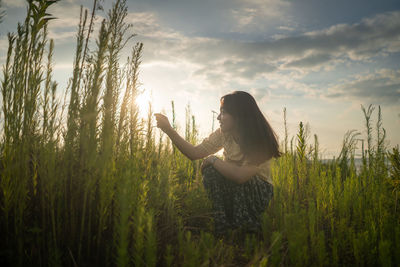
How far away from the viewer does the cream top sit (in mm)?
2766

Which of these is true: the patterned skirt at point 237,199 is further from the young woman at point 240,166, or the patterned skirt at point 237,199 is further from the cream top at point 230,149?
the cream top at point 230,149

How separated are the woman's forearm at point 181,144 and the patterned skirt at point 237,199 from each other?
13.0 inches

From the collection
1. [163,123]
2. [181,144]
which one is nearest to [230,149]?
[181,144]

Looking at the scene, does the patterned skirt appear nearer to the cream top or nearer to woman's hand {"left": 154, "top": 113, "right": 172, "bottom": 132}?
the cream top

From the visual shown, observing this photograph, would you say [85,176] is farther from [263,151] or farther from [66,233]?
[263,151]

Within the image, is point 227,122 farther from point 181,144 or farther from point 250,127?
point 181,144

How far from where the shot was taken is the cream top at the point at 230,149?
2.77 meters

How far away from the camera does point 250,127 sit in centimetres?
269

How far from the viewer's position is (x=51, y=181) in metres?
1.32

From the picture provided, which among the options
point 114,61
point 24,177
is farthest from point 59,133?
point 114,61

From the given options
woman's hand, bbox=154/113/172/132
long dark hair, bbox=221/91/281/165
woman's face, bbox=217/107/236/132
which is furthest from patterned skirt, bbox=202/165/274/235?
woman's hand, bbox=154/113/172/132

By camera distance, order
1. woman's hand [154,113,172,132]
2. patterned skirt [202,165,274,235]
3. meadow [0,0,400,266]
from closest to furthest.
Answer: meadow [0,0,400,266] → patterned skirt [202,165,274,235] → woman's hand [154,113,172,132]

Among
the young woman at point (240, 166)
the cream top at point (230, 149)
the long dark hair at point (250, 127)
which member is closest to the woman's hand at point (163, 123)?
the young woman at point (240, 166)

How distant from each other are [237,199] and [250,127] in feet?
2.64
